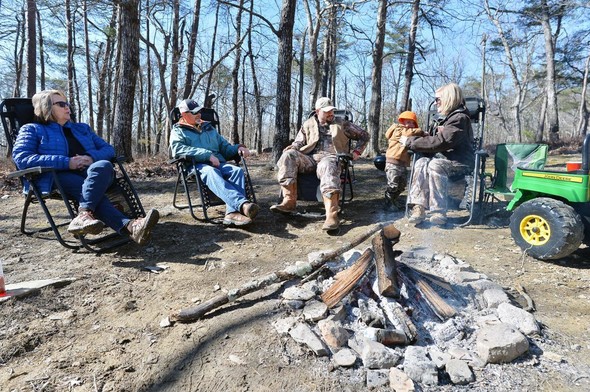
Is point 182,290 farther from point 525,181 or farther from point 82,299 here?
point 525,181

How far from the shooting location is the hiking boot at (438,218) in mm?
3336

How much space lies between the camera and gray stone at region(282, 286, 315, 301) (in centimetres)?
203

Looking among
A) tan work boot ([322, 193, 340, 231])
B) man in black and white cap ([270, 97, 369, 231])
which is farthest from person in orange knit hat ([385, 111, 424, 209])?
tan work boot ([322, 193, 340, 231])

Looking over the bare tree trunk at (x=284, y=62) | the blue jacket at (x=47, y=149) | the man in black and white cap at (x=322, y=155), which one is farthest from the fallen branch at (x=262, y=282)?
the bare tree trunk at (x=284, y=62)

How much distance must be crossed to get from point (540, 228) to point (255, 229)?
2333 millimetres

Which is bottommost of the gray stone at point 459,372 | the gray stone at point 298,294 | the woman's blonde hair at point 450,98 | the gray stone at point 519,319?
the gray stone at point 459,372

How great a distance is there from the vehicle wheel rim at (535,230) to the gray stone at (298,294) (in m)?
1.78

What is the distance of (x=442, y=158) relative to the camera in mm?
3479

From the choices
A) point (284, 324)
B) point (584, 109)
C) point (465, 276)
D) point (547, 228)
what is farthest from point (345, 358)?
point (584, 109)

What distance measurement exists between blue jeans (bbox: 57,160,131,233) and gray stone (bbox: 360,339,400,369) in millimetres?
2124

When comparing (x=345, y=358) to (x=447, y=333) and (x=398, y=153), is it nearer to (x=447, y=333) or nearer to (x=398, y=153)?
(x=447, y=333)

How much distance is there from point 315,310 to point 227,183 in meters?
1.87

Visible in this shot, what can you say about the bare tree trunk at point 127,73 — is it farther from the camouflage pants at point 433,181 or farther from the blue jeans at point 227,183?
the camouflage pants at point 433,181

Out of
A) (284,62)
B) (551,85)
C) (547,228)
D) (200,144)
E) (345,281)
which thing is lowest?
(345,281)
